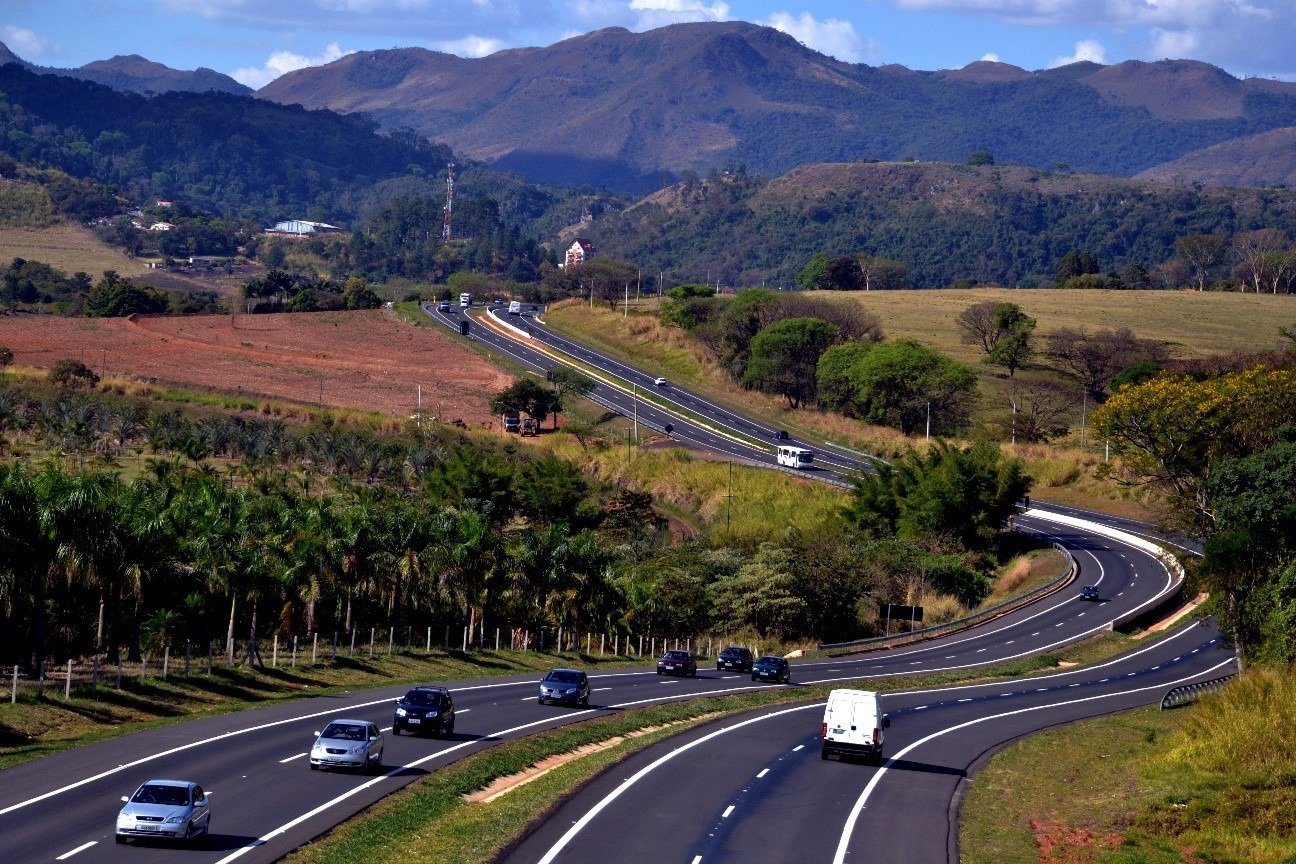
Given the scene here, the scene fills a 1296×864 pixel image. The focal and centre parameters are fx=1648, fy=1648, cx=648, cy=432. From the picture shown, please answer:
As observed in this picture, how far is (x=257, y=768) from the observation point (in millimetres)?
32312

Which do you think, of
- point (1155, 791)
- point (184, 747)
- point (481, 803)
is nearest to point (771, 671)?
point (1155, 791)

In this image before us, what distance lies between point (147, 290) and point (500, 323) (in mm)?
41581

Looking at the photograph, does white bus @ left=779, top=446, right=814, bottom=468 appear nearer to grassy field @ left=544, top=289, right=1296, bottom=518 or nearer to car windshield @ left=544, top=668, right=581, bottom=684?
grassy field @ left=544, top=289, right=1296, bottom=518

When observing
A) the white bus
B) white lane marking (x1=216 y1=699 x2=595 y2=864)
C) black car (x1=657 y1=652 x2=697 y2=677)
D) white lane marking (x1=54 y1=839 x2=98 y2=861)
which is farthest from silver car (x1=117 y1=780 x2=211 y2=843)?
the white bus

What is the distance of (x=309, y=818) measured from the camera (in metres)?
28.3

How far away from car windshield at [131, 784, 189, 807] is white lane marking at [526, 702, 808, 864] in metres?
1.31

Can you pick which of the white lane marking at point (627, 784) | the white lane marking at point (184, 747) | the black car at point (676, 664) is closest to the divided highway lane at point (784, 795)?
the white lane marking at point (627, 784)

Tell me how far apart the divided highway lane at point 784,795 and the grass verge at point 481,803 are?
0.60 meters

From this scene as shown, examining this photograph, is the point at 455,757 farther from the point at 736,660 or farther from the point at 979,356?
the point at 979,356

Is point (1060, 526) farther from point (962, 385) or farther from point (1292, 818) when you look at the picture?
point (1292, 818)

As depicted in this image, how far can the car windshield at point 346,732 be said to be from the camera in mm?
32406

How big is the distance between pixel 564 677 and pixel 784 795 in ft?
43.3

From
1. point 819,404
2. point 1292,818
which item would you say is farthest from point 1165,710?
point 819,404

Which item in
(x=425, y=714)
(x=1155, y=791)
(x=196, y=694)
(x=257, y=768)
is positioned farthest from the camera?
(x=196, y=694)
